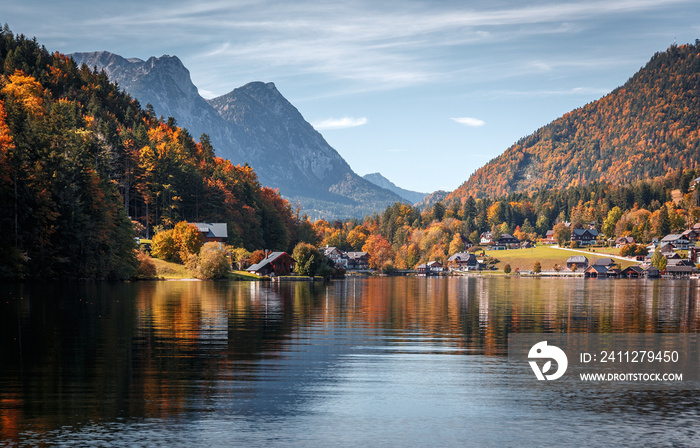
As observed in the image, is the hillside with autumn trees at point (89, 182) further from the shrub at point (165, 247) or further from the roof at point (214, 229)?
the shrub at point (165, 247)

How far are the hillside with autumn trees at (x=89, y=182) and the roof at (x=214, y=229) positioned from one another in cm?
375

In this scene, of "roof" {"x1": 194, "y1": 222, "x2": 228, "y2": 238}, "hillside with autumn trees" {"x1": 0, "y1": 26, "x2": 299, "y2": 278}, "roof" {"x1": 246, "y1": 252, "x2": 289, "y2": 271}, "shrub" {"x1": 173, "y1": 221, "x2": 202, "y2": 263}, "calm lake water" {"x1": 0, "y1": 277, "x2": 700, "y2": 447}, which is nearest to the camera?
"calm lake water" {"x1": 0, "y1": 277, "x2": 700, "y2": 447}

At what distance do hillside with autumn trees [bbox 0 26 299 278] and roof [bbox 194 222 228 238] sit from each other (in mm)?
3752

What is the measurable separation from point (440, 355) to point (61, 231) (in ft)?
251

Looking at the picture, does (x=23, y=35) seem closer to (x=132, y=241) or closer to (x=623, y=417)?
(x=132, y=241)

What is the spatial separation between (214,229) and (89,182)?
5302cm

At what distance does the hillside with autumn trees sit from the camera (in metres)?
86.1

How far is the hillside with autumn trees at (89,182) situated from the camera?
86.1 metres

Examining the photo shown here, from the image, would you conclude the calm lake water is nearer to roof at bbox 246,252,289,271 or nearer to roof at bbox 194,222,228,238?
roof at bbox 246,252,289,271

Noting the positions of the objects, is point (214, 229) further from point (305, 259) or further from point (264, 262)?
point (305, 259)

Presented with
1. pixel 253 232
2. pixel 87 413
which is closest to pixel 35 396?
pixel 87 413

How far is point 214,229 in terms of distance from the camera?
149 meters

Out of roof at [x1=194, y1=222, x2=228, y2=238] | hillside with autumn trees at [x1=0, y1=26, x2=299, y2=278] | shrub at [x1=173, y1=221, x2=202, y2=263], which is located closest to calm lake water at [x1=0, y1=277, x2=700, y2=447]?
hillside with autumn trees at [x1=0, y1=26, x2=299, y2=278]

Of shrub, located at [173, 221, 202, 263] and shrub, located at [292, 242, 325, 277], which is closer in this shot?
shrub, located at [173, 221, 202, 263]
